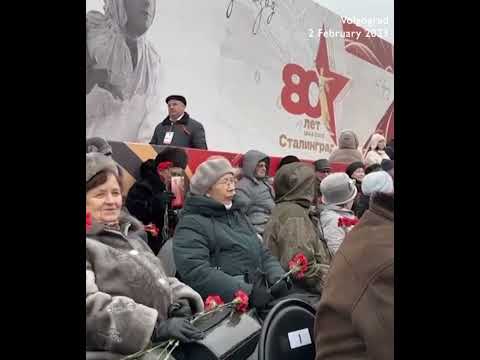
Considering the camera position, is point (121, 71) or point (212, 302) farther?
point (212, 302)

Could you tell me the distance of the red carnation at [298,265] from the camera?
298cm

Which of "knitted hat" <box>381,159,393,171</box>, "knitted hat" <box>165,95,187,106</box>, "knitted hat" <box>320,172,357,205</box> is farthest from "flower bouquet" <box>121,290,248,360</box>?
"knitted hat" <box>381,159,393,171</box>

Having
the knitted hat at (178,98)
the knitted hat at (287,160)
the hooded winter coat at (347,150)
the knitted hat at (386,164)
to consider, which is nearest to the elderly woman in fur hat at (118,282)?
the knitted hat at (178,98)

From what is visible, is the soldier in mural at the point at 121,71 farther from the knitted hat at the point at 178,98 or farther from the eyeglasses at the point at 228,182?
the eyeglasses at the point at 228,182

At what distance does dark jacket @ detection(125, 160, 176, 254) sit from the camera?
233 centimetres

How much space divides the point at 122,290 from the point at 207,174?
2.10 feet

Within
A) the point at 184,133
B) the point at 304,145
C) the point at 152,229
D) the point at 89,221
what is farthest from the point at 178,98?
the point at 304,145

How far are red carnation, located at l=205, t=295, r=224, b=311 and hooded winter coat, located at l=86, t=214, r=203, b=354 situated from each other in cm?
23

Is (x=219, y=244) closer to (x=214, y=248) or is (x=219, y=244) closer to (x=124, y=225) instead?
(x=214, y=248)

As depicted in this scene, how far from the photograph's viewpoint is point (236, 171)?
9.21 ft

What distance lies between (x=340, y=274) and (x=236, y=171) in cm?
130

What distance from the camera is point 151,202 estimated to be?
7.88 ft

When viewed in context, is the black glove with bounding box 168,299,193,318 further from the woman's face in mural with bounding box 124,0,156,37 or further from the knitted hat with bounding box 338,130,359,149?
the knitted hat with bounding box 338,130,359,149
